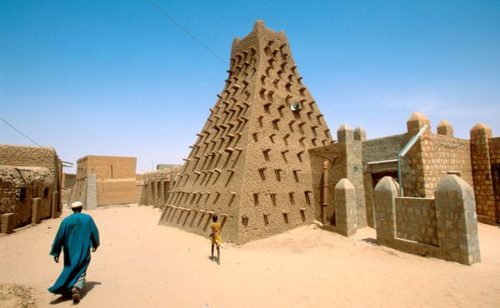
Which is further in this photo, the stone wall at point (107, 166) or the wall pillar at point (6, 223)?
the stone wall at point (107, 166)

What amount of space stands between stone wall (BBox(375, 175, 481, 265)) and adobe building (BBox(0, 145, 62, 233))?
1802cm

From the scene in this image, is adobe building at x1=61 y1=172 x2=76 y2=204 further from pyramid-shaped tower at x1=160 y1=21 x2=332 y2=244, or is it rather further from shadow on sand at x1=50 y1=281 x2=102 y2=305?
shadow on sand at x1=50 y1=281 x2=102 y2=305

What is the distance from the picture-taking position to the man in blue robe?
589 centimetres

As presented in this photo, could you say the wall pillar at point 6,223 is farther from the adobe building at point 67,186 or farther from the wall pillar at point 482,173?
the adobe building at point 67,186

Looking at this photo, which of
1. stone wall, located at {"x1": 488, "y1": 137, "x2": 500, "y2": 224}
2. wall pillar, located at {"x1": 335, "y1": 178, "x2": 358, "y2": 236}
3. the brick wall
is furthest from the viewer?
the brick wall

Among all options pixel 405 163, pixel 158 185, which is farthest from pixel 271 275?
pixel 158 185

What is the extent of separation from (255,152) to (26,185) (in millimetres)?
14247

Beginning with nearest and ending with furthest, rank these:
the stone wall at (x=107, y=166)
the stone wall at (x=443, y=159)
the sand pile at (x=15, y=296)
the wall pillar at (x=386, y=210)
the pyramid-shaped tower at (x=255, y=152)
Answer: the sand pile at (x=15, y=296) → the wall pillar at (x=386, y=210) → the stone wall at (x=443, y=159) → the pyramid-shaped tower at (x=255, y=152) → the stone wall at (x=107, y=166)

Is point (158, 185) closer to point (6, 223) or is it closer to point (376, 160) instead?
point (6, 223)

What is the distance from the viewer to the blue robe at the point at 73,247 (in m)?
5.91

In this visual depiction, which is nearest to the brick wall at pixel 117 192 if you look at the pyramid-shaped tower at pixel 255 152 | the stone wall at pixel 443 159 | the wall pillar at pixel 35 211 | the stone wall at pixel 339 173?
the wall pillar at pixel 35 211

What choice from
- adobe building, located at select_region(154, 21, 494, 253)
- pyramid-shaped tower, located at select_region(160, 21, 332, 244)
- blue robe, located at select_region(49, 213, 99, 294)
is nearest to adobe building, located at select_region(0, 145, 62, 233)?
pyramid-shaped tower, located at select_region(160, 21, 332, 244)

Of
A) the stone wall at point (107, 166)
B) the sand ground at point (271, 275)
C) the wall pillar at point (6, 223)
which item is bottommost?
the sand ground at point (271, 275)

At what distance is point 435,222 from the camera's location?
8.45m
